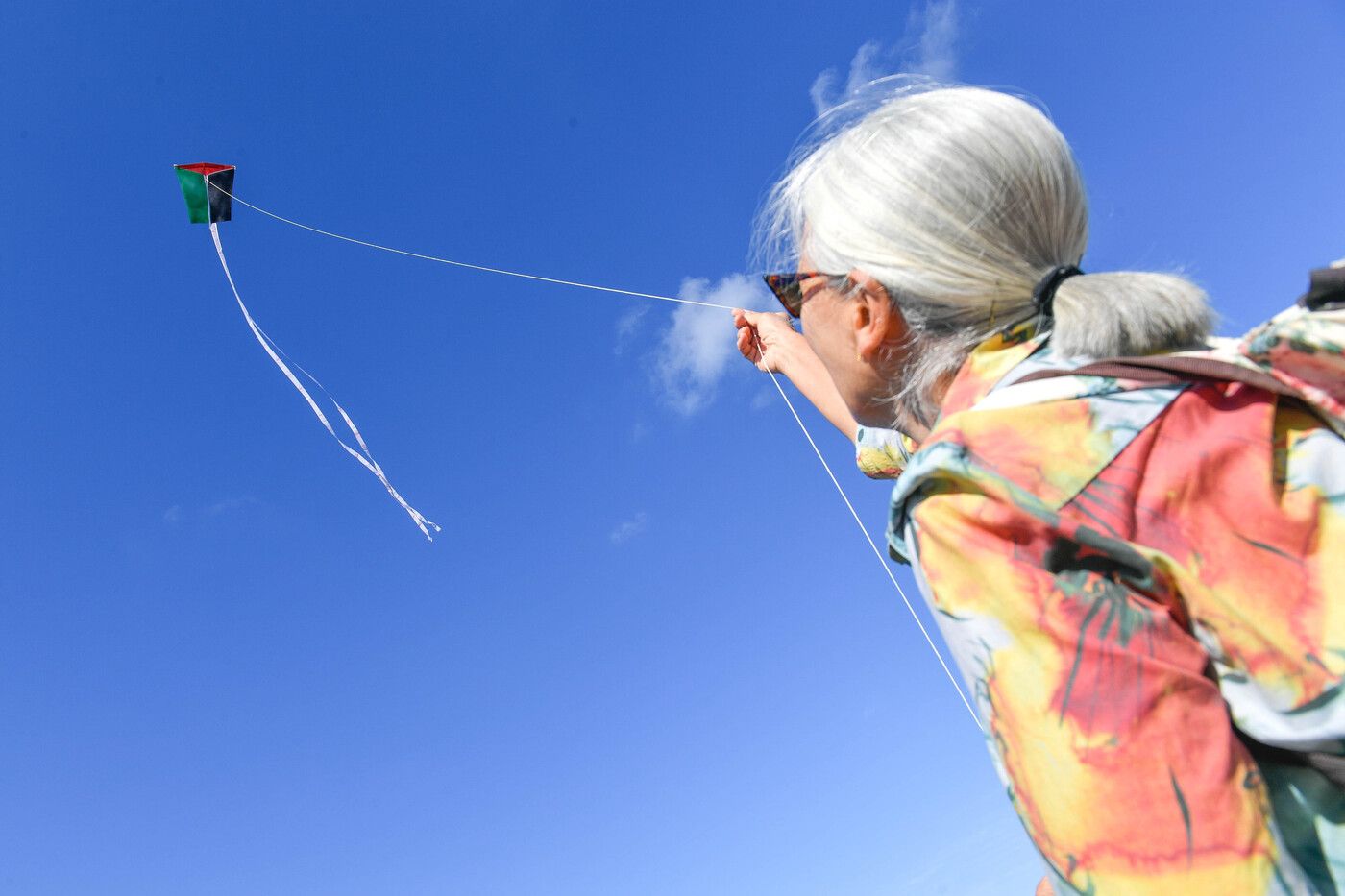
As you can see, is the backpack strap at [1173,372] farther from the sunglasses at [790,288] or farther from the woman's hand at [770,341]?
the woman's hand at [770,341]

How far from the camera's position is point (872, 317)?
6.24 feet

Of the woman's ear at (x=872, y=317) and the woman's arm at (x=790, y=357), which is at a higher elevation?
the woman's arm at (x=790, y=357)

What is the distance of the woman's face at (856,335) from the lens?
1890 mm

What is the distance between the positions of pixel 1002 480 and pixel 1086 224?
76 cm

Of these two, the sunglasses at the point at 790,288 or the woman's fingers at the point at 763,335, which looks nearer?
the sunglasses at the point at 790,288

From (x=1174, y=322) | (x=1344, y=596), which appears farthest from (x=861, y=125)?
(x=1344, y=596)

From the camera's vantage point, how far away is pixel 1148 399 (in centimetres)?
143

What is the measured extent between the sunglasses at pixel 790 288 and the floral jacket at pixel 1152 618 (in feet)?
2.16

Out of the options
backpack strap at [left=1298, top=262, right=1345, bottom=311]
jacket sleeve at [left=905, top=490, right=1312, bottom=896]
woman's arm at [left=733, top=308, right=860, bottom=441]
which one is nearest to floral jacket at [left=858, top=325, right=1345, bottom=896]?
jacket sleeve at [left=905, top=490, right=1312, bottom=896]

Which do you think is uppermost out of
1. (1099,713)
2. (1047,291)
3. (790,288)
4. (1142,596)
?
(790,288)

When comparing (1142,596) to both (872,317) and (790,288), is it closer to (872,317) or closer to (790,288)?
(872,317)

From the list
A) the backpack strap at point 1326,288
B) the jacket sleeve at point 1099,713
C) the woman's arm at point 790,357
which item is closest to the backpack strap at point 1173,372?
the backpack strap at point 1326,288

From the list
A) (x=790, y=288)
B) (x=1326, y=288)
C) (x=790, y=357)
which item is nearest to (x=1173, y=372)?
(x=1326, y=288)

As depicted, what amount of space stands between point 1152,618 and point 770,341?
2630mm
